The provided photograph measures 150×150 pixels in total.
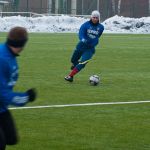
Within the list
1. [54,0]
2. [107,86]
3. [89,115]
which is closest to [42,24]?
[54,0]

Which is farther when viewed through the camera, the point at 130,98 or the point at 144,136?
the point at 130,98

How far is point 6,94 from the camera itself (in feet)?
26.5

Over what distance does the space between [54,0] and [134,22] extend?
20.5m

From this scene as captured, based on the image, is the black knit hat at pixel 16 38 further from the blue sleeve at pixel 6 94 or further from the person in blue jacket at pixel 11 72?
the blue sleeve at pixel 6 94

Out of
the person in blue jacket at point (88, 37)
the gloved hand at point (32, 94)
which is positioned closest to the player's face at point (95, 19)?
the person in blue jacket at point (88, 37)

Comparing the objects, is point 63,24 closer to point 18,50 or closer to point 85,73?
point 85,73

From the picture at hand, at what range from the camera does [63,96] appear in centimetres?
1617

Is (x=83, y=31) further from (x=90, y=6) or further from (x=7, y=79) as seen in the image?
(x=90, y=6)

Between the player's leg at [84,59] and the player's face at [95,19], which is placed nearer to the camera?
the player's face at [95,19]

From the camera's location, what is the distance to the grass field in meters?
10.8

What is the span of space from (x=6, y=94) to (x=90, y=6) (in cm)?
7791

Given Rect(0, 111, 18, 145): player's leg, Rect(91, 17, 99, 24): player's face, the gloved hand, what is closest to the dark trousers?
Rect(0, 111, 18, 145): player's leg

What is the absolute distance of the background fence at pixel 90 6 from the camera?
8212 centimetres

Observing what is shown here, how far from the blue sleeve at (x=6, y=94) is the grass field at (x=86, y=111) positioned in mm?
2254
